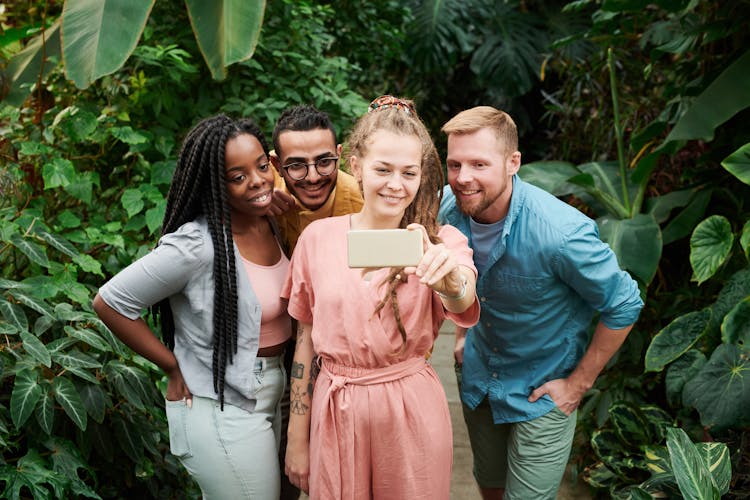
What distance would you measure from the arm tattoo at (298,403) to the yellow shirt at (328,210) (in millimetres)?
522

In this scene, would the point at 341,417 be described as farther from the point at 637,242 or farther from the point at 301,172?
the point at 637,242

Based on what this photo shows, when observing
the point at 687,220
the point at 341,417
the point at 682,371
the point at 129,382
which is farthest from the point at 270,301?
the point at 687,220

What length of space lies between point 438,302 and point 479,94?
6512mm

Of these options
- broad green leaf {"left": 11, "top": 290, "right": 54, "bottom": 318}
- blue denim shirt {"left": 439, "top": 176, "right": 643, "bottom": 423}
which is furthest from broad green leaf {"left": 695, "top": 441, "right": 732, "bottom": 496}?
broad green leaf {"left": 11, "top": 290, "right": 54, "bottom": 318}

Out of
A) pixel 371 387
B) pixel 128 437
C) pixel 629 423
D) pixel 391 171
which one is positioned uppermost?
pixel 391 171

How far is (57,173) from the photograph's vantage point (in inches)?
125

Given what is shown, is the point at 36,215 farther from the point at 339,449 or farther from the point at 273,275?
the point at 339,449

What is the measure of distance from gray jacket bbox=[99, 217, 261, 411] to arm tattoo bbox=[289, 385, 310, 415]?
4.7 inches

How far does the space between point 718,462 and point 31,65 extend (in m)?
3.33

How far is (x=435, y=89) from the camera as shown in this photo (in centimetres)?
796

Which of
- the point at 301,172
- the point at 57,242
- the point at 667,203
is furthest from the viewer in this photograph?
the point at 667,203

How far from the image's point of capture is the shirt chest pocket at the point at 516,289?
2311 mm

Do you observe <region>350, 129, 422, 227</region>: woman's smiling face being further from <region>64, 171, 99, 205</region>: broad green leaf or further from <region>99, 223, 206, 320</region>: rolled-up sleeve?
→ <region>64, 171, 99, 205</region>: broad green leaf

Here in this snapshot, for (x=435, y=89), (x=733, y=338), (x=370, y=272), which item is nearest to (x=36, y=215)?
(x=370, y=272)
